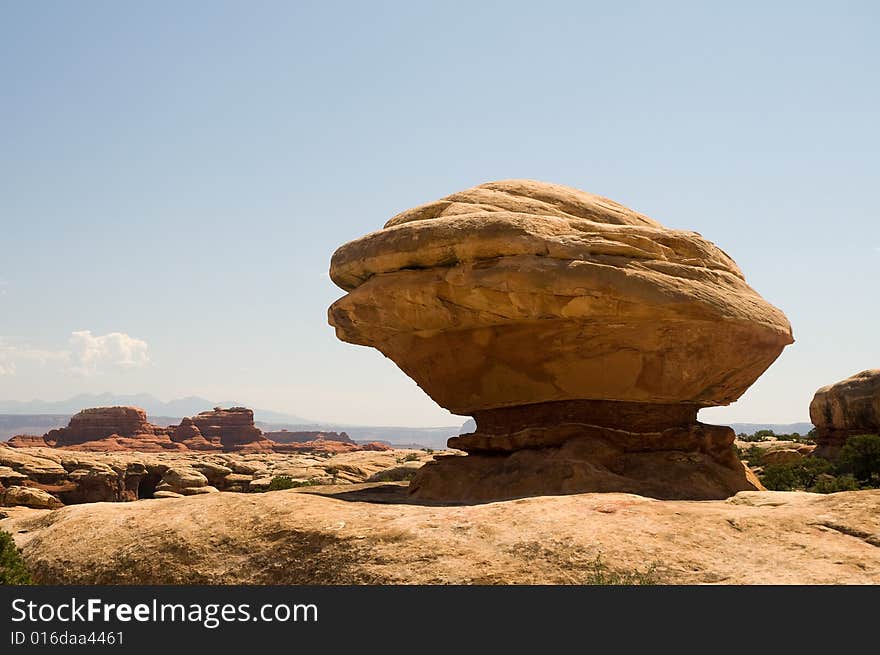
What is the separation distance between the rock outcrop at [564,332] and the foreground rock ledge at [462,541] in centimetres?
359

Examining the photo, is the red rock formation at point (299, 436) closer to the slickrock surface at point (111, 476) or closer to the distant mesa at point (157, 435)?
the distant mesa at point (157, 435)

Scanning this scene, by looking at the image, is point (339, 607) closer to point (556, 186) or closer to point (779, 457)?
point (556, 186)

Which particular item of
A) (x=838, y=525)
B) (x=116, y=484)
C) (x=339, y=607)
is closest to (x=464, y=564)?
(x=339, y=607)

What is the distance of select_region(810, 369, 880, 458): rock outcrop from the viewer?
37.5 metres

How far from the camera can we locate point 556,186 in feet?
56.5

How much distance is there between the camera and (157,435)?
108938mm

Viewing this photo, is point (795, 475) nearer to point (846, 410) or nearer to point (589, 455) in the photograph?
point (846, 410)

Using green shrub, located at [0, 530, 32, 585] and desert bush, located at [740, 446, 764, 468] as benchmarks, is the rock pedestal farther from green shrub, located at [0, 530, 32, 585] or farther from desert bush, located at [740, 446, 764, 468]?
desert bush, located at [740, 446, 764, 468]

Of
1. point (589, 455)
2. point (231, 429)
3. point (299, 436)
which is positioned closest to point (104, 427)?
point (231, 429)

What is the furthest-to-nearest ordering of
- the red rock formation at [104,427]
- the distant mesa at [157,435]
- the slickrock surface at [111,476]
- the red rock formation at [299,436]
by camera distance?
the red rock formation at [299,436] < the red rock formation at [104,427] < the distant mesa at [157,435] < the slickrock surface at [111,476]

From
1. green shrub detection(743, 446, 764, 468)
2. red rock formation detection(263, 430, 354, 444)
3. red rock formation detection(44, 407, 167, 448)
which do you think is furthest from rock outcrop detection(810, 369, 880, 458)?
red rock formation detection(263, 430, 354, 444)

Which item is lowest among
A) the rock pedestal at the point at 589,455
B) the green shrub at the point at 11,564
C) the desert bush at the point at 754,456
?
the desert bush at the point at 754,456

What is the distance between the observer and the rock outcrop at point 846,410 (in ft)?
123

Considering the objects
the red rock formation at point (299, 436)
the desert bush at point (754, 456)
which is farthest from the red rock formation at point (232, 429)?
the desert bush at point (754, 456)
